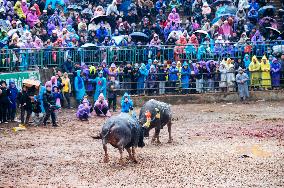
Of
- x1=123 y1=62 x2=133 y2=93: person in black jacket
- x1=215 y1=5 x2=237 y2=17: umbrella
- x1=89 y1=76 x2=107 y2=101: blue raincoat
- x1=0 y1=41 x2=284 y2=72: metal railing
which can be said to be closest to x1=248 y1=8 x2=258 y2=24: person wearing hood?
x1=215 y1=5 x2=237 y2=17: umbrella

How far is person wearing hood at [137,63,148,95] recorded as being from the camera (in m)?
27.6

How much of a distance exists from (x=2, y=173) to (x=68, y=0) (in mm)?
18522

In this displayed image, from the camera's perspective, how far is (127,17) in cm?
3219

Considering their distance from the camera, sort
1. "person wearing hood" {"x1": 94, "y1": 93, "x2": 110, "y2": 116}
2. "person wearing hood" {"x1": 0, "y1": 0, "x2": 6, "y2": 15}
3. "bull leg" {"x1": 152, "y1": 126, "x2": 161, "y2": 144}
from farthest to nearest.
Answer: "person wearing hood" {"x1": 0, "y1": 0, "x2": 6, "y2": 15} < "person wearing hood" {"x1": 94, "y1": 93, "x2": 110, "y2": 116} < "bull leg" {"x1": 152, "y1": 126, "x2": 161, "y2": 144}

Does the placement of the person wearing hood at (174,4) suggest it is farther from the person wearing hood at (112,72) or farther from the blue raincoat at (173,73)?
the person wearing hood at (112,72)

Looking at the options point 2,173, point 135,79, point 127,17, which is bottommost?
point 2,173

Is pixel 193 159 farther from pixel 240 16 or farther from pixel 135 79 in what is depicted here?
pixel 240 16

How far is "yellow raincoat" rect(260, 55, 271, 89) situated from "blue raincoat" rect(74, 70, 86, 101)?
781 cm

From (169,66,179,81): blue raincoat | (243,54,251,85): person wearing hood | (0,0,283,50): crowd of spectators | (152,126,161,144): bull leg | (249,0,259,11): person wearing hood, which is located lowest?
(152,126,161,144): bull leg

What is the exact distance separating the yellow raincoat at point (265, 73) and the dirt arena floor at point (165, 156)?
4.61m

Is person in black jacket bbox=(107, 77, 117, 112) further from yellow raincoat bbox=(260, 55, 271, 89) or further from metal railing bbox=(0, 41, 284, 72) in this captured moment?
yellow raincoat bbox=(260, 55, 271, 89)

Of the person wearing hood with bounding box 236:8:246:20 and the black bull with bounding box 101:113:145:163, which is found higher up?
the person wearing hood with bounding box 236:8:246:20

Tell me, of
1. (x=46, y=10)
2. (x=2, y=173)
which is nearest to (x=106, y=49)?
(x=46, y=10)

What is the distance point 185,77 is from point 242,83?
2411 mm
